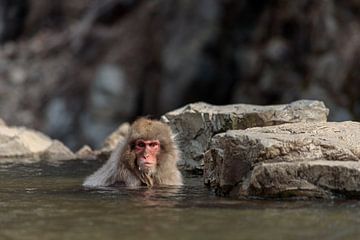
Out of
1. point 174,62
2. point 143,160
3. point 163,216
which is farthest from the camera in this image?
point 174,62

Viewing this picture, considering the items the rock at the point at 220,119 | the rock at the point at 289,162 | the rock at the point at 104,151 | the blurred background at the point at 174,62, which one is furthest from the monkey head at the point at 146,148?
the blurred background at the point at 174,62

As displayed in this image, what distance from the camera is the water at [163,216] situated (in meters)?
4.61

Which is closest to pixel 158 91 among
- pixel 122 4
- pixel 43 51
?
pixel 122 4

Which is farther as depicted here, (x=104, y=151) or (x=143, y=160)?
(x=104, y=151)

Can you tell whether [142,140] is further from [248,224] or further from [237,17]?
[237,17]

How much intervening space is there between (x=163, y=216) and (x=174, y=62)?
1504cm

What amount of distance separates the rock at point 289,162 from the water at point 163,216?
210mm

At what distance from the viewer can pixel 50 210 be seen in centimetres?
566

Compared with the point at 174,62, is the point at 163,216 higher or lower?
lower

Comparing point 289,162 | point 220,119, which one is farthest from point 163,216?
point 220,119

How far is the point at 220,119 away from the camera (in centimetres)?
924

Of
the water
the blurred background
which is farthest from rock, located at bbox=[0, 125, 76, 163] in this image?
the blurred background

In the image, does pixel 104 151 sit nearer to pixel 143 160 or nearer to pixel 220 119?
pixel 220 119

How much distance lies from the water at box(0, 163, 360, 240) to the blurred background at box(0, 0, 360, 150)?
10.7m
